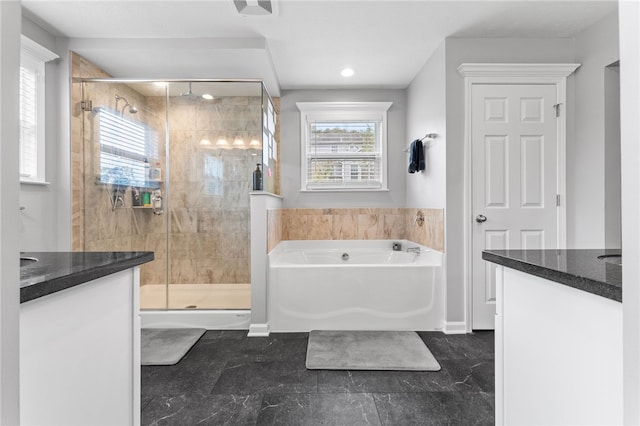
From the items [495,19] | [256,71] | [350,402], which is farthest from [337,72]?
[350,402]

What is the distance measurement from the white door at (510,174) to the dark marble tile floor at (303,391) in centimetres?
80

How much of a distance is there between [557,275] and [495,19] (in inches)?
93.4

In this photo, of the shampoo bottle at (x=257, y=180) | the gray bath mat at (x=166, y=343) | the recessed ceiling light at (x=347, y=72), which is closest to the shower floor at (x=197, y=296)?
the gray bath mat at (x=166, y=343)

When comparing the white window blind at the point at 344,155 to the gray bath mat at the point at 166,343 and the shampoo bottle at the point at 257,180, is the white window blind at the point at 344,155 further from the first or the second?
the gray bath mat at the point at 166,343

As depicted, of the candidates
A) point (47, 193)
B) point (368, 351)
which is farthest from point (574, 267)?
point (47, 193)

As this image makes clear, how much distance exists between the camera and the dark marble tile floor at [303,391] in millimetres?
1604

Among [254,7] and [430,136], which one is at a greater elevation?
[254,7]

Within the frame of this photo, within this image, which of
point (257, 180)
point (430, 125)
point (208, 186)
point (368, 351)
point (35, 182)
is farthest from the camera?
point (208, 186)

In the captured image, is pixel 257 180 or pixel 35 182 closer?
pixel 35 182

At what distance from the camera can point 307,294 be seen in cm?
272

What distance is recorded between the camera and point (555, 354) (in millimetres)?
892

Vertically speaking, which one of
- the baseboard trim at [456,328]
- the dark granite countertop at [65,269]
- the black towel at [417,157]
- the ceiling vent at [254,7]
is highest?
the ceiling vent at [254,7]

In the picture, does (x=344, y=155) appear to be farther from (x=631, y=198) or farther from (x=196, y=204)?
(x=631, y=198)

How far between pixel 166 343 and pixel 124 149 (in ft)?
6.11
